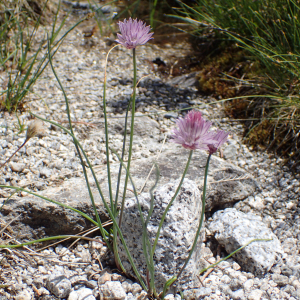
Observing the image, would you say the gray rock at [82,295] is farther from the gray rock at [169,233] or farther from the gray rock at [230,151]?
the gray rock at [230,151]

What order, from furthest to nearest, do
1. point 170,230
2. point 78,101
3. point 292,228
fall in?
point 78,101, point 292,228, point 170,230

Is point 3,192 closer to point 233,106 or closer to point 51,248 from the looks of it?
point 51,248

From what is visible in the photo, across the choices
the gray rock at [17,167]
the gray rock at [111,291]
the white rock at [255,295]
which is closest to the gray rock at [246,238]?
the white rock at [255,295]

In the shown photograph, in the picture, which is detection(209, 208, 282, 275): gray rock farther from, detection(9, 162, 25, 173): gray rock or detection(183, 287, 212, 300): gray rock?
detection(9, 162, 25, 173): gray rock

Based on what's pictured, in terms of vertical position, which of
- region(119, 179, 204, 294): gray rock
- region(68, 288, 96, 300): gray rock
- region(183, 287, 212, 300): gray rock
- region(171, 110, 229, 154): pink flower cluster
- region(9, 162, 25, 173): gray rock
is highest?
region(171, 110, 229, 154): pink flower cluster

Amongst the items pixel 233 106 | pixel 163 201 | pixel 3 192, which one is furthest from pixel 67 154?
pixel 233 106

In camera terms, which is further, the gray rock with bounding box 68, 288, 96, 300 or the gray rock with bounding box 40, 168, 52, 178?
the gray rock with bounding box 40, 168, 52, 178

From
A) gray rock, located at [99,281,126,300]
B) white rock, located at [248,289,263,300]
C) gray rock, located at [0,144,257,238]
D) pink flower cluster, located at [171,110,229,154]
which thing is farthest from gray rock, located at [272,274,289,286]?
pink flower cluster, located at [171,110,229,154]

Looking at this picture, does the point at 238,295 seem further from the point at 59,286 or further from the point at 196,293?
the point at 59,286
